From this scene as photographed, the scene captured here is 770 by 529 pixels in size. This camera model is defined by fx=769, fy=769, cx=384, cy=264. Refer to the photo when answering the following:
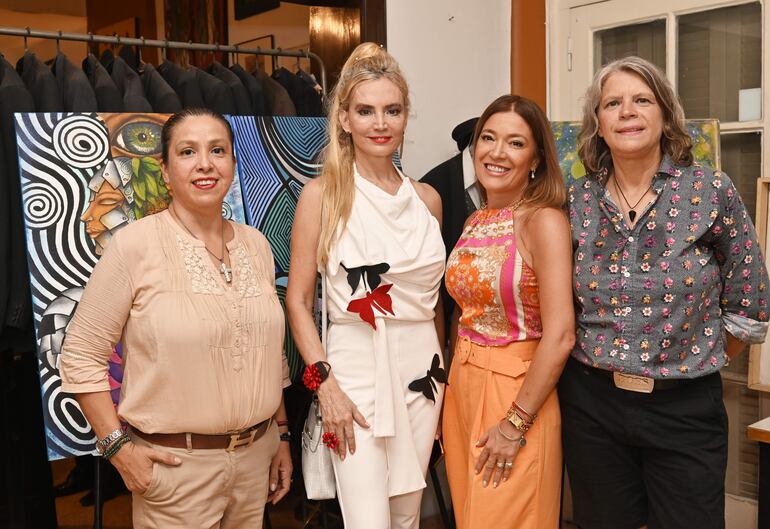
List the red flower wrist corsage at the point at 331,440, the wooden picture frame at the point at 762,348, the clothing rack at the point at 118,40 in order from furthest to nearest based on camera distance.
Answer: the wooden picture frame at the point at 762,348 < the clothing rack at the point at 118,40 < the red flower wrist corsage at the point at 331,440

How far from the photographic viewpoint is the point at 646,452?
78.7 inches

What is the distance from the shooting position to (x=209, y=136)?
192 cm

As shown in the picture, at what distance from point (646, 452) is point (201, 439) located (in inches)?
44.7

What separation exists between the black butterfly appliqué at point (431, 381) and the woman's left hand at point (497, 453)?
0.21m

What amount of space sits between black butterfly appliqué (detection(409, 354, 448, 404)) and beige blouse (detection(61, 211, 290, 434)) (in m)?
0.55

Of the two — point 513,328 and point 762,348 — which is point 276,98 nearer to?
point 513,328

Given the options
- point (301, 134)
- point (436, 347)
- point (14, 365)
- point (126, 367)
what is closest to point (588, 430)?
point (436, 347)

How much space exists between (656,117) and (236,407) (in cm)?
129

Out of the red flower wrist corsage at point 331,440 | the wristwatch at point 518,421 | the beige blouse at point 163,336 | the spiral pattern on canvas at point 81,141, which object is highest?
the spiral pattern on canvas at point 81,141

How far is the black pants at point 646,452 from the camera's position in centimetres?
193

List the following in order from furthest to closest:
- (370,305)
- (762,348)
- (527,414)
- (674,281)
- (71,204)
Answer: (762,348) < (71,204) < (370,305) < (527,414) < (674,281)

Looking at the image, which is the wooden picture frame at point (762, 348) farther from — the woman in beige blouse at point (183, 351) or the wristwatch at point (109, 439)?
the wristwatch at point (109, 439)

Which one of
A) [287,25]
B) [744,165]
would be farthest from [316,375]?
[287,25]

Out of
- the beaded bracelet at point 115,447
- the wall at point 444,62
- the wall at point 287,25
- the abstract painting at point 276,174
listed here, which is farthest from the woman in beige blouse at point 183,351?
the wall at point 287,25
